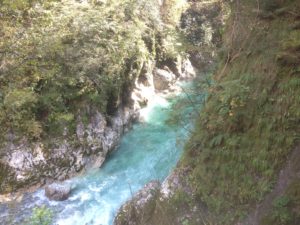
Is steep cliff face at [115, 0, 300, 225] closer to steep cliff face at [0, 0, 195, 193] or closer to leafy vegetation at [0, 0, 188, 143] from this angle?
steep cliff face at [0, 0, 195, 193]

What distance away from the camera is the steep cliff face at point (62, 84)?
8773 millimetres

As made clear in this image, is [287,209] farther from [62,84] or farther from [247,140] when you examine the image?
[62,84]

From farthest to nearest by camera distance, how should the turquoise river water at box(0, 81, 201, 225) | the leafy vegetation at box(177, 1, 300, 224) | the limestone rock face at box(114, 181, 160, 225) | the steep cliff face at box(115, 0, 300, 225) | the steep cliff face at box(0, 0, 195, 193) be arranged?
the steep cliff face at box(0, 0, 195, 193) → the turquoise river water at box(0, 81, 201, 225) → the limestone rock face at box(114, 181, 160, 225) → the leafy vegetation at box(177, 1, 300, 224) → the steep cliff face at box(115, 0, 300, 225)

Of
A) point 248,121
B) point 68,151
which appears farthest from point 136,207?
point 68,151

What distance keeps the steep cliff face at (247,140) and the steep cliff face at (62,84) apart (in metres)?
1.78

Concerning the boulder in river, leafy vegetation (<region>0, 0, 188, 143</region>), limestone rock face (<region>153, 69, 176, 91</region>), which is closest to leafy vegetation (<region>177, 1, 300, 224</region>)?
leafy vegetation (<region>0, 0, 188, 143</region>)

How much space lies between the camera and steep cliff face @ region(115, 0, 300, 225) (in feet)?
16.8

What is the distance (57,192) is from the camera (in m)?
8.73

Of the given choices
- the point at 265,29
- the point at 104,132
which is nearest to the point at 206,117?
the point at 265,29

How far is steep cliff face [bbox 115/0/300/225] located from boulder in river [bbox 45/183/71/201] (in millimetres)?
2652

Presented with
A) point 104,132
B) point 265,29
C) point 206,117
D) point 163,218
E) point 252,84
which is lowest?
point 163,218

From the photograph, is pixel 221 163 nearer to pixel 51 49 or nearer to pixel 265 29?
pixel 265 29

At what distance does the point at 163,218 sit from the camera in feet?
19.8

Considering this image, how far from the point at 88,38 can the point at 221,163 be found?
7.07 meters
